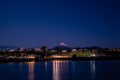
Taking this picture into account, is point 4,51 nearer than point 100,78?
No

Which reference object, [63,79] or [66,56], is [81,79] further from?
[66,56]

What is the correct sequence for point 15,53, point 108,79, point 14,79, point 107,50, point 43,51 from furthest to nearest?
1. point 107,50
2. point 43,51
3. point 15,53
4. point 14,79
5. point 108,79

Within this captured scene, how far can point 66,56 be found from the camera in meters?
150

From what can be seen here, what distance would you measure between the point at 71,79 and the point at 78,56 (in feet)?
341

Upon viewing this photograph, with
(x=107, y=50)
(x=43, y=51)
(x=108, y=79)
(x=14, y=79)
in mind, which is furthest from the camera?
(x=107, y=50)

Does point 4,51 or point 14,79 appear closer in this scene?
point 14,79

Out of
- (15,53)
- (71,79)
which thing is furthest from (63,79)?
(15,53)

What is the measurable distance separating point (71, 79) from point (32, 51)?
416ft

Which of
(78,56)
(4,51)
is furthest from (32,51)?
(78,56)

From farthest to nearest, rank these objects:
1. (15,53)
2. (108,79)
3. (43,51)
→ (43,51) < (15,53) < (108,79)

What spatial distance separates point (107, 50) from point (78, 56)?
150 ft

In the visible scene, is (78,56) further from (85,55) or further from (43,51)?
(43,51)

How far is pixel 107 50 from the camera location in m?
186

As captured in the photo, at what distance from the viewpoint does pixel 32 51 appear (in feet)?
547
